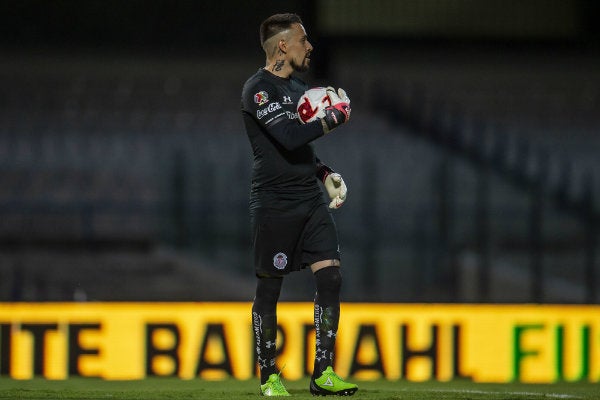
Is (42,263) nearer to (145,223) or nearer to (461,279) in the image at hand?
(145,223)

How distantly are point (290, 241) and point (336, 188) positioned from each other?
0.29 meters

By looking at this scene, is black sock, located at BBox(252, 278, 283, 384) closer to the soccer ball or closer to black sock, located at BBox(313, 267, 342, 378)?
black sock, located at BBox(313, 267, 342, 378)

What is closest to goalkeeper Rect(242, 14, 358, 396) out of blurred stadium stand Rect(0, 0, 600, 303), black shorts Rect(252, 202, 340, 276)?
black shorts Rect(252, 202, 340, 276)

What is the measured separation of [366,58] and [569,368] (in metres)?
6.25

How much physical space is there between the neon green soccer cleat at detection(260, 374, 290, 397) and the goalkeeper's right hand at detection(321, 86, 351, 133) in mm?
969

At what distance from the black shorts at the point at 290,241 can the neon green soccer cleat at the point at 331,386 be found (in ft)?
1.35

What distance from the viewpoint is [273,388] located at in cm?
476

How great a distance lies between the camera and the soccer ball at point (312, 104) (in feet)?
15.3

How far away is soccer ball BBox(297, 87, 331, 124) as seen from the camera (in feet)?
15.3

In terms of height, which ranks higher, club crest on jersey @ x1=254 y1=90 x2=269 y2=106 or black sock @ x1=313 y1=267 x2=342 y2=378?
club crest on jersey @ x1=254 y1=90 x2=269 y2=106

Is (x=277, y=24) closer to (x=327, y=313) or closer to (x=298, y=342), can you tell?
(x=327, y=313)

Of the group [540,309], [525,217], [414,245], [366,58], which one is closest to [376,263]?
[414,245]

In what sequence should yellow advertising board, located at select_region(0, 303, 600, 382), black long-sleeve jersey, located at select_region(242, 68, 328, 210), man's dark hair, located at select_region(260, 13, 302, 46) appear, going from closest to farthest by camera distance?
black long-sleeve jersey, located at select_region(242, 68, 328, 210) → man's dark hair, located at select_region(260, 13, 302, 46) → yellow advertising board, located at select_region(0, 303, 600, 382)

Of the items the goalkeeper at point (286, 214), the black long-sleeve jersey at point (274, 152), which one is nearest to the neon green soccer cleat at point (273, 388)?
the goalkeeper at point (286, 214)
